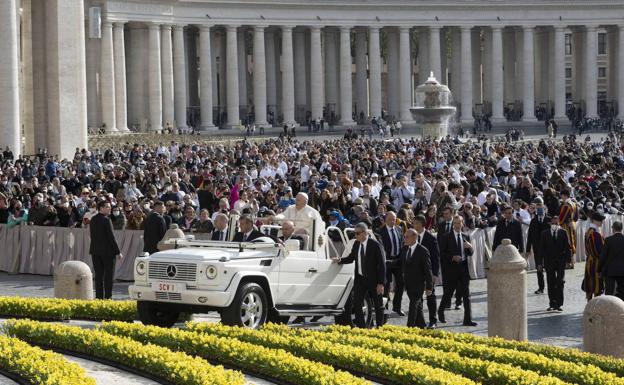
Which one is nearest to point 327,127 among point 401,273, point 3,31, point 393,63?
point 393,63

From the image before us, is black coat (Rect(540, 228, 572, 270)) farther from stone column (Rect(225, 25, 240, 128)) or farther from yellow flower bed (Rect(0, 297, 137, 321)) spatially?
stone column (Rect(225, 25, 240, 128))

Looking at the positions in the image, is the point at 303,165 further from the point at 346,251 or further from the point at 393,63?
the point at 393,63

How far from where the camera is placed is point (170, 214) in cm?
3212

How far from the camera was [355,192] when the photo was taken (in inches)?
1447

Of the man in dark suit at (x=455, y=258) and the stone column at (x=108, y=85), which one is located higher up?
the stone column at (x=108, y=85)

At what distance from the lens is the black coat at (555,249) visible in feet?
91.0

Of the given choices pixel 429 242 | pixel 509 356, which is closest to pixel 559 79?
pixel 429 242

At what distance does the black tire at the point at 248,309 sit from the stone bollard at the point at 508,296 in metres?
4.04

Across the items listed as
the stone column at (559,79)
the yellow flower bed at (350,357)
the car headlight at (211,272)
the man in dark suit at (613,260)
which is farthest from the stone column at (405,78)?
Answer: the yellow flower bed at (350,357)

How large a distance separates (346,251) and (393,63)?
9359cm

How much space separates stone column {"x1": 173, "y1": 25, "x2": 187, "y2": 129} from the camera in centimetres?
10138

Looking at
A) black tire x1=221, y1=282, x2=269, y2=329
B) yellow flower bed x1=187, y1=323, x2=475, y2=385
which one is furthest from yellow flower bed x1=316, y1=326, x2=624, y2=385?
yellow flower bed x1=187, y1=323, x2=475, y2=385

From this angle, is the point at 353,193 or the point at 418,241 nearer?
the point at 418,241

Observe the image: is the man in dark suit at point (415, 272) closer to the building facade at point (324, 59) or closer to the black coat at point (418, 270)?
the black coat at point (418, 270)
